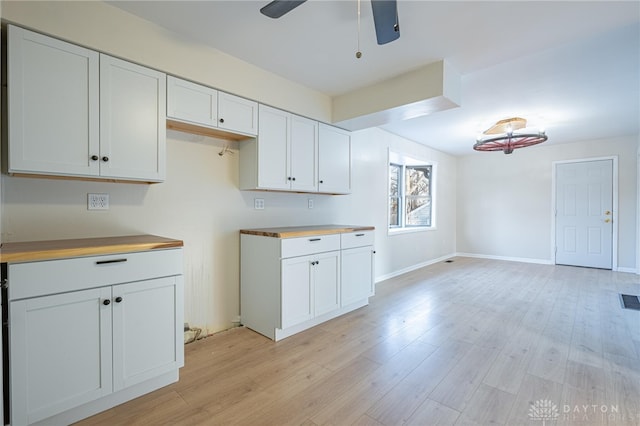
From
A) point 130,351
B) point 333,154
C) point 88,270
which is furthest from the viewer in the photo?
point 333,154

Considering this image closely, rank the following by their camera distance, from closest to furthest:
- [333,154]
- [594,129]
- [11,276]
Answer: [11,276] < [333,154] < [594,129]

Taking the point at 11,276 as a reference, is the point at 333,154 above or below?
above

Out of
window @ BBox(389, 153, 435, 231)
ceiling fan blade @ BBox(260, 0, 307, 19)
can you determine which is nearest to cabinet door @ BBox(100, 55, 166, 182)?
ceiling fan blade @ BBox(260, 0, 307, 19)

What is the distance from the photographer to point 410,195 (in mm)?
5719

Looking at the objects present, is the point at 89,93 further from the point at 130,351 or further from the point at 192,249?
the point at 130,351

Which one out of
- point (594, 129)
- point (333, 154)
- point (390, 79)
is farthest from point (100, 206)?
point (594, 129)

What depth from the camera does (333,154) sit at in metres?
3.35

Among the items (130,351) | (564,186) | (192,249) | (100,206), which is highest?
(564,186)

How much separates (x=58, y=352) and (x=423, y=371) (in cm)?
218

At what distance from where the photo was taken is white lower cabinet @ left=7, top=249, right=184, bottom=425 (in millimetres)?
1375

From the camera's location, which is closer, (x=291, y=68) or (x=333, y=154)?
(x=291, y=68)

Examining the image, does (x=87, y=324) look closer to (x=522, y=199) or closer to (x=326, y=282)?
(x=326, y=282)

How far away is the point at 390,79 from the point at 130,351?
2.98 m

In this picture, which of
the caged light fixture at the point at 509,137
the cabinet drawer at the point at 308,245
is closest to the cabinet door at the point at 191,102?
the cabinet drawer at the point at 308,245
